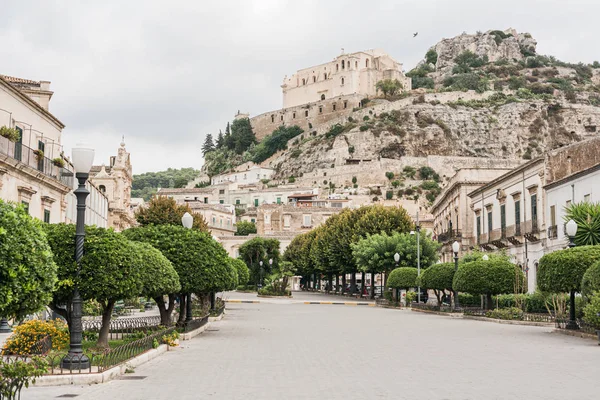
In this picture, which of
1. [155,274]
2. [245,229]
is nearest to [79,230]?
[155,274]

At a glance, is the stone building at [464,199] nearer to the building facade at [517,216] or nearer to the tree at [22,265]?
the building facade at [517,216]

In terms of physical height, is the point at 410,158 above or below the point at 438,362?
above

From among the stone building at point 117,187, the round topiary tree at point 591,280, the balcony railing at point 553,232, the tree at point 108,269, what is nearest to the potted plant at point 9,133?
the tree at point 108,269

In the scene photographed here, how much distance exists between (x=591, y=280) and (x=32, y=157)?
18.9 m

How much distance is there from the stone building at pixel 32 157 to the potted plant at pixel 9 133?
0.16 metres

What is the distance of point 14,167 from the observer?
918 inches

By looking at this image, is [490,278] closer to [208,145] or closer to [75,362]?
[75,362]

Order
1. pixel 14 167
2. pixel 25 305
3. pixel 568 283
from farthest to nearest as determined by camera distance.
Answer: pixel 14 167
pixel 568 283
pixel 25 305

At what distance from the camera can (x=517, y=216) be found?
42.9 m

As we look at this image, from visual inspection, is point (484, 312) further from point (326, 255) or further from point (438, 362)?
point (326, 255)

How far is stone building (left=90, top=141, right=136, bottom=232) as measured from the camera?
161 feet

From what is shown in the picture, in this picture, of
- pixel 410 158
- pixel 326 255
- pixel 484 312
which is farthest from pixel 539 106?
pixel 484 312

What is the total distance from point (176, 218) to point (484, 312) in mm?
23064

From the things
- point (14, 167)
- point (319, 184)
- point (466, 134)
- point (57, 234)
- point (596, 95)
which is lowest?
point (57, 234)
